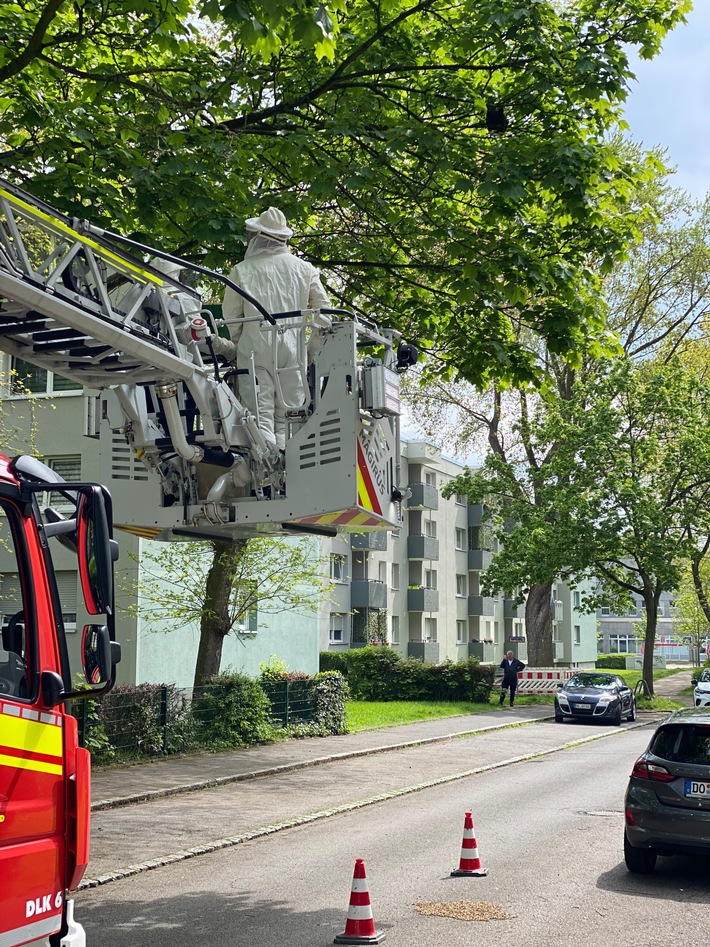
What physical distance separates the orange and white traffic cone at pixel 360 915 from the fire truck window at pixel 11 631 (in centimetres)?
341

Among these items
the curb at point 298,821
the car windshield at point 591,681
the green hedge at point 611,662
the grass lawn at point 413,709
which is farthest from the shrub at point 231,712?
the green hedge at point 611,662

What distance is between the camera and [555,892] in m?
9.11

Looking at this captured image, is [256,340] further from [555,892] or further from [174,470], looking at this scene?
[555,892]

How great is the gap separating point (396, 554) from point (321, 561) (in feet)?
94.4

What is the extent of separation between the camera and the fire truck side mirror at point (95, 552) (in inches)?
179

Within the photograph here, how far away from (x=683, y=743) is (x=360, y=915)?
368 cm

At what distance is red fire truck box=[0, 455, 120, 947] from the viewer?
4.52 meters

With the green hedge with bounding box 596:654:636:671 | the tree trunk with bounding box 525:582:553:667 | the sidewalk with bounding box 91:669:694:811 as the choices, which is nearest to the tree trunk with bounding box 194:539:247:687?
the sidewalk with bounding box 91:669:694:811

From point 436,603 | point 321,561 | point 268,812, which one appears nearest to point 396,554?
point 436,603

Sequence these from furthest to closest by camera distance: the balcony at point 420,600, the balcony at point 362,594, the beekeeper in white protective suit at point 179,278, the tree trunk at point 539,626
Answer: the balcony at point 420,600 < the balcony at point 362,594 < the tree trunk at point 539,626 < the beekeeper in white protective suit at point 179,278

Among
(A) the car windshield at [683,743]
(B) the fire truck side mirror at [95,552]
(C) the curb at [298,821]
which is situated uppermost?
(B) the fire truck side mirror at [95,552]

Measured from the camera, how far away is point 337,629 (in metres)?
47.8

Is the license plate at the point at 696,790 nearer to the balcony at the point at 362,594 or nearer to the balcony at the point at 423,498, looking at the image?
the balcony at the point at 362,594

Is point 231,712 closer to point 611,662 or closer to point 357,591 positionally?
point 357,591
